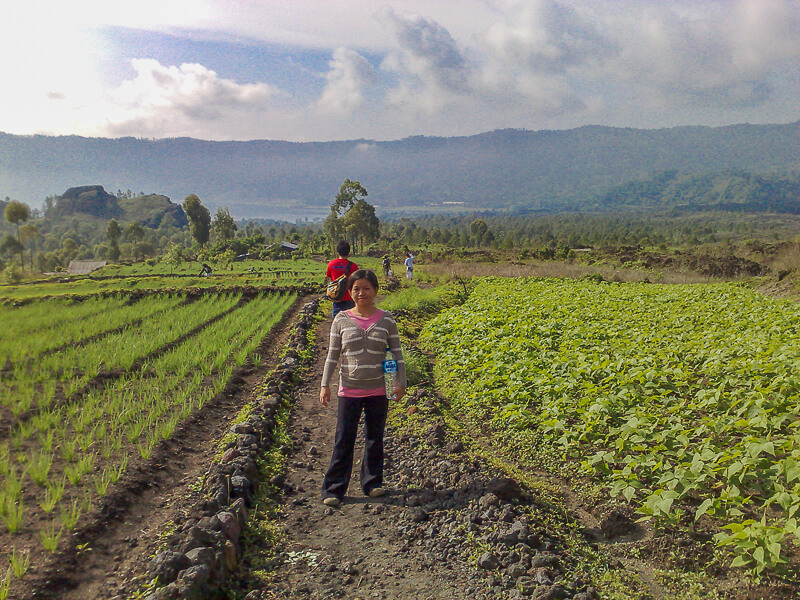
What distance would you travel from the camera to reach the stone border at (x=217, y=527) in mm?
3443

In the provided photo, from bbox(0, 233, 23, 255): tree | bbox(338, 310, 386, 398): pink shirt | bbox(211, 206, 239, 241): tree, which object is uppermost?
bbox(211, 206, 239, 241): tree

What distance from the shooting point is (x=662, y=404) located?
604cm

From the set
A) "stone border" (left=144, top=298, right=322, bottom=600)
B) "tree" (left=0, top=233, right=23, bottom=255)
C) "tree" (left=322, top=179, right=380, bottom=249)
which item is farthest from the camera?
"tree" (left=322, top=179, right=380, bottom=249)

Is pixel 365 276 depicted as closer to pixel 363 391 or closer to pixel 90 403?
pixel 363 391

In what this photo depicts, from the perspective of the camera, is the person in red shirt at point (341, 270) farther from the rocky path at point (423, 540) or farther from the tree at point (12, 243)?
the tree at point (12, 243)

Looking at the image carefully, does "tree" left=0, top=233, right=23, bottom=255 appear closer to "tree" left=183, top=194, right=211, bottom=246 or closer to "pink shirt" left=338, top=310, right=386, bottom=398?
"pink shirt" left=338, top=310, right=386, bottom=398

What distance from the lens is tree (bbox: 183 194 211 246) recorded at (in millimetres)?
69125

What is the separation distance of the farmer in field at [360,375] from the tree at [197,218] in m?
70.1

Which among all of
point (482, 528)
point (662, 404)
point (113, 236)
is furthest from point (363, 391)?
point (113, 236)

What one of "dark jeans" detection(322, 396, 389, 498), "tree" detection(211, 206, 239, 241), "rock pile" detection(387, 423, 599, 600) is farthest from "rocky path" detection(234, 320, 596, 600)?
"tree" detection(211, 206, 239, 241)

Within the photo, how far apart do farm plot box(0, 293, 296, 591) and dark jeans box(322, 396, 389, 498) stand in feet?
7.26

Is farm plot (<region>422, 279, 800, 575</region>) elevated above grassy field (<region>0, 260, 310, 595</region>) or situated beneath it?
elevated above

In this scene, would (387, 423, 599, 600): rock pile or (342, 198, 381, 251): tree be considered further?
(342, 198, 381, 251): tree

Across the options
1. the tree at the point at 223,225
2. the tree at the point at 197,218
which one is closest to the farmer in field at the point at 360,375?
the tree at the point at 197,218
